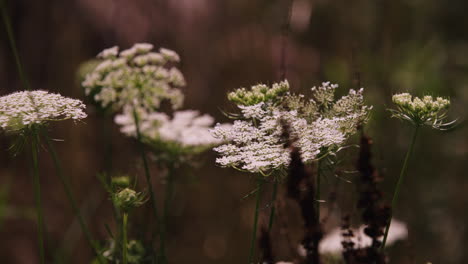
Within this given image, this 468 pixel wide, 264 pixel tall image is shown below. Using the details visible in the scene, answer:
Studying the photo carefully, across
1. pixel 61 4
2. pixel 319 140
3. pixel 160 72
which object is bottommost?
pixel 319 140

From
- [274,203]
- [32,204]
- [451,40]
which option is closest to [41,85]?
[32,204]

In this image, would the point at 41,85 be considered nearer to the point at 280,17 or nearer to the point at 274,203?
the point at 280,17

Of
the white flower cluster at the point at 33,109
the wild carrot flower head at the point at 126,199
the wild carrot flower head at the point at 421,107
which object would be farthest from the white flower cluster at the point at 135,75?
the wild carrot flower head at the point at 421,107

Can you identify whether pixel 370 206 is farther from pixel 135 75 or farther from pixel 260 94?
pixel 135 75

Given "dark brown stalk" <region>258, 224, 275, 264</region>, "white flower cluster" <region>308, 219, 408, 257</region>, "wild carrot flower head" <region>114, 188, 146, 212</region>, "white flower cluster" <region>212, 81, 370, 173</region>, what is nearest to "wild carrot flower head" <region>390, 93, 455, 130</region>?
"white flower cluster" <region>212, 81, 370, 173</region>

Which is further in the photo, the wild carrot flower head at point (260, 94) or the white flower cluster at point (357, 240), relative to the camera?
the white flower cluster at point (357, 240)

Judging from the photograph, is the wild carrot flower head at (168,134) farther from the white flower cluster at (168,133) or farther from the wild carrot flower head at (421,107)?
the wild carrot flower head at (421,107)

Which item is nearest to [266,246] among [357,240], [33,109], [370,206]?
[370,206]
